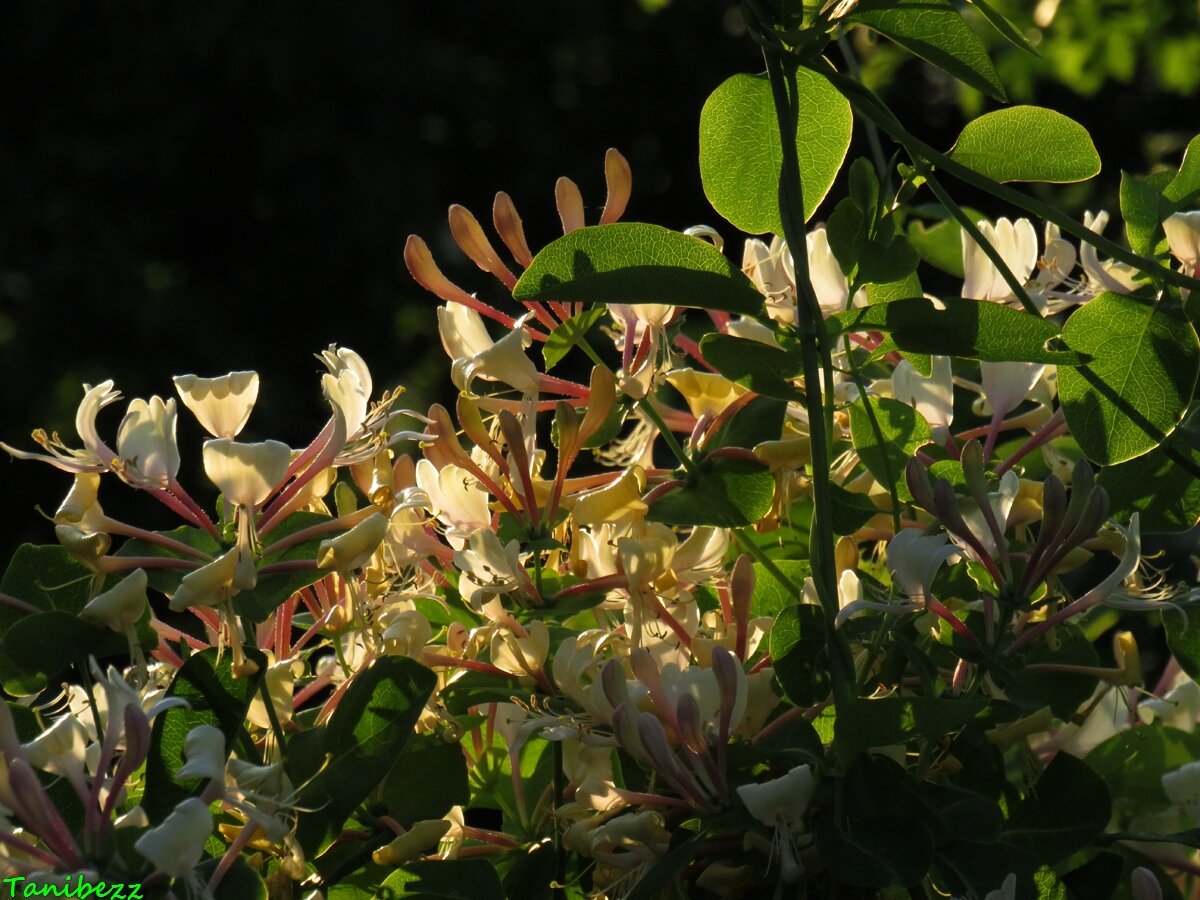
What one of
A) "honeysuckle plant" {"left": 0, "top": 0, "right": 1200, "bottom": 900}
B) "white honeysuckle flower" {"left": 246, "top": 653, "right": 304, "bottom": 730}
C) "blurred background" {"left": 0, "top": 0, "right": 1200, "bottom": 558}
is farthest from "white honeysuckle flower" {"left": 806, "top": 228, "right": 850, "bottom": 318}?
"blurred background" {"left": 0, "top": 0, "right": 1200, "bottom": 558}

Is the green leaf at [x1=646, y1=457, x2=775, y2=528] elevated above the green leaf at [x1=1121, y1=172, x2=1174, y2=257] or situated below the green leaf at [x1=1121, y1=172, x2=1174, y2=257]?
below

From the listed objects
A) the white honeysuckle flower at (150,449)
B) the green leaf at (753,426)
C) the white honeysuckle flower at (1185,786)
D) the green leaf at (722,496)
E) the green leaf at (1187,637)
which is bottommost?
the white honeysuckle flower at (1185,786)

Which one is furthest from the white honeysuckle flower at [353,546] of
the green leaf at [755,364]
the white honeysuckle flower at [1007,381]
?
the white honeysuckle flower at [1007,381]

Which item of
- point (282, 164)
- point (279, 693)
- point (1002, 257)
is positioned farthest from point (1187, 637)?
point (282, 164)

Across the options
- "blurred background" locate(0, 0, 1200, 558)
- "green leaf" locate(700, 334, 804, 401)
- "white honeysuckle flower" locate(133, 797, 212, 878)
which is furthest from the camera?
"blurred background" locate(0, 0, 1200, 558)

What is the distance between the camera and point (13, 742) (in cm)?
33

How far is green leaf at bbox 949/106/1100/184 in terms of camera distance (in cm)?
43

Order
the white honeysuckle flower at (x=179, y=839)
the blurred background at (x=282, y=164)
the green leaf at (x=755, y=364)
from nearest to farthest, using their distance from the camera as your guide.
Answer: the white honeysuckle flower at (x=179, y=839)
the green leaf at (x=755, y=364)
the blurred background at (x=282, y=164)

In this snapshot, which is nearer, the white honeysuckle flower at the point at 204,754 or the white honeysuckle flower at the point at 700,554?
the white honeysuckle flower at the point at 204,754

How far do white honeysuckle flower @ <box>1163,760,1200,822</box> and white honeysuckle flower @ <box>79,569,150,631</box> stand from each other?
29cm

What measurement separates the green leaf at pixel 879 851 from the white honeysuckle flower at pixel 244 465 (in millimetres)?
174

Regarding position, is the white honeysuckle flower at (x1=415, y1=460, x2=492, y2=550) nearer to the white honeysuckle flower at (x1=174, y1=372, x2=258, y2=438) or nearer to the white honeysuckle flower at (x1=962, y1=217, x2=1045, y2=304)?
the white honeysuckle flower at (x1=174, y1=372, x2=258, y2=438)

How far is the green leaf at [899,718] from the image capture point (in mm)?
343

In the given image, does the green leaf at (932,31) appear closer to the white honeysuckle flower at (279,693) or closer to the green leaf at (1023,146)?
the green leaf at (1023,146)
